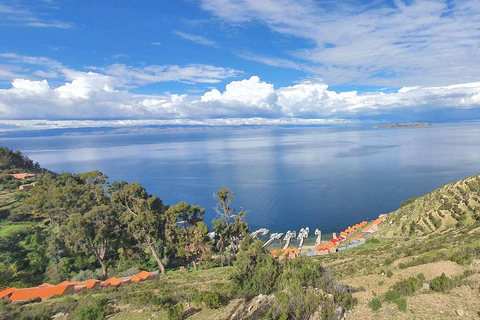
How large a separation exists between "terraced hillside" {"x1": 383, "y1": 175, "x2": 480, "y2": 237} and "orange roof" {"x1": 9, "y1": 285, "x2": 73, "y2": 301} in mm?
35910

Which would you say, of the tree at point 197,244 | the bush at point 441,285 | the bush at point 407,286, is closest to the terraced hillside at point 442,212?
the bush at point 441,285

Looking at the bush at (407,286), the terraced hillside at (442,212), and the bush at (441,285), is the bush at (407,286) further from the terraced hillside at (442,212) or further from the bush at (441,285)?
the terraced hillside at (442,212)

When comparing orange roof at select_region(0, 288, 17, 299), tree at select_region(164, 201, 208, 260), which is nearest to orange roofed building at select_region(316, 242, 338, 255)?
tree at select_region(164, 201, 208, 260)

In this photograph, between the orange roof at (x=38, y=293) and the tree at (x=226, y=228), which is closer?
the orange roof at (x=38, y=293)

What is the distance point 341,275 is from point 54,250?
29.5 m

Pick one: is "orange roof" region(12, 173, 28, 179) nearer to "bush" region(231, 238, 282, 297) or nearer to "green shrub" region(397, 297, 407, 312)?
"bush" region(231, 238, 282, 297)

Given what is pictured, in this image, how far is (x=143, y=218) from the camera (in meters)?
28.5

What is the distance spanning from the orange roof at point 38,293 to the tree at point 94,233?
7459 millimetres

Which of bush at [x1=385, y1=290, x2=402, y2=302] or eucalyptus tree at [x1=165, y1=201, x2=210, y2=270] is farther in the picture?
eucalyptus tree at [x1=165, y1=201, x2=210, y2=270]

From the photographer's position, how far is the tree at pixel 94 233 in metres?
27.7

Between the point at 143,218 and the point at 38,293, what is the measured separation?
36.3 ft

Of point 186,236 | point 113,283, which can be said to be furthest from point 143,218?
point 113,283

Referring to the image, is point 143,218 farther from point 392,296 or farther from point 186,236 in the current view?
point 392,296

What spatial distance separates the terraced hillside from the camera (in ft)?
103
